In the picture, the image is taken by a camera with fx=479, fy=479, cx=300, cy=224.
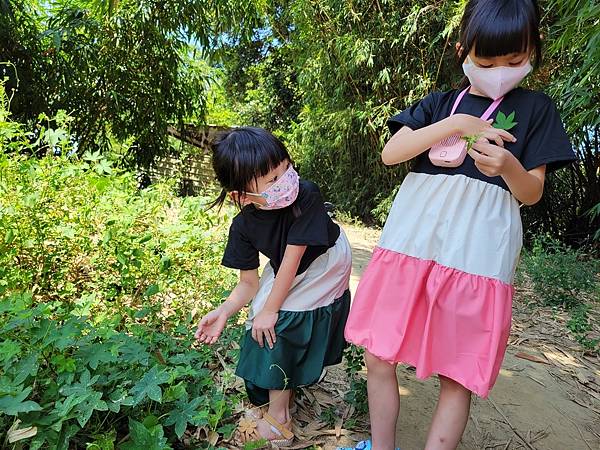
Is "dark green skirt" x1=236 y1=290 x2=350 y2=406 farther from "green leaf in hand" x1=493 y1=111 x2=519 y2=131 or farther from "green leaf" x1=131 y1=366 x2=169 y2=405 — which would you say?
"green leaf in hand" x1=493 y1=111 x2=519 y2=131

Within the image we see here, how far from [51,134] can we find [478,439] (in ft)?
7.26

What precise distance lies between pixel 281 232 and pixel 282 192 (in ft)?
0.47

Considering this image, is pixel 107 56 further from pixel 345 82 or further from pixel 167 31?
pixel 345 82

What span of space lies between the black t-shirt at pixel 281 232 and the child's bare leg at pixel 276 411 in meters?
0.37

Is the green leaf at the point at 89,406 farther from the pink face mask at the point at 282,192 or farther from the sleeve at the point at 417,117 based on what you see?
the sleeve at the point at 417,117

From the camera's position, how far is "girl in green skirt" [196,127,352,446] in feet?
4.35

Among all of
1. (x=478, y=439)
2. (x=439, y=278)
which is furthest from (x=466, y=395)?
(x=478, y=439)

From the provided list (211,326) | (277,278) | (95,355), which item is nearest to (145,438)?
(95,355)

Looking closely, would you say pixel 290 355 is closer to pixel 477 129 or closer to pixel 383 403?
pixel 383 403

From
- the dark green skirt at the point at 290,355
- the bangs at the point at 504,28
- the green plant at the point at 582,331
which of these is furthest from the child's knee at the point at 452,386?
the green plant at the point at 582,331

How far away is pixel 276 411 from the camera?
56.7 inches

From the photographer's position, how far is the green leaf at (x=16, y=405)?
3.15 ft

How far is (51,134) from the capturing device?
2260 millimetres

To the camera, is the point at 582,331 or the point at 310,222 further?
the point at 582,331
